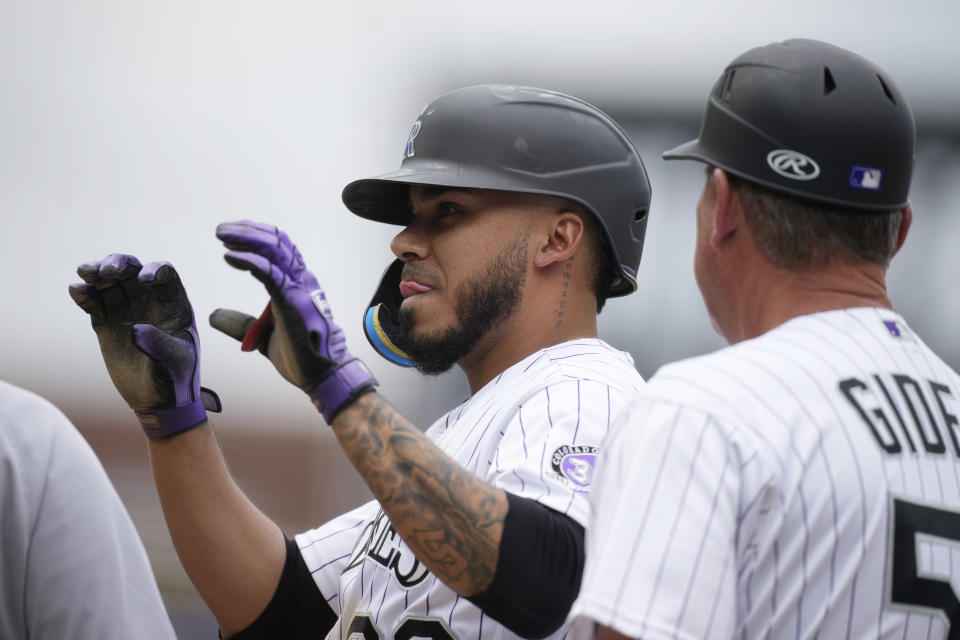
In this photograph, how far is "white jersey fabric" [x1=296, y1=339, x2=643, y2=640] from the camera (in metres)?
1.61

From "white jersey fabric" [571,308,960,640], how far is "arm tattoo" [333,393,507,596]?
247mm

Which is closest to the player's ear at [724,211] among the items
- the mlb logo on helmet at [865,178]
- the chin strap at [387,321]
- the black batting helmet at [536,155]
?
the mlb logo on helmet at [865,178]

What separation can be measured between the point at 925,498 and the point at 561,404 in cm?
66

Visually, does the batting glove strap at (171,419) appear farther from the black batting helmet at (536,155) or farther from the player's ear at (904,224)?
the player's ear at (904,224)

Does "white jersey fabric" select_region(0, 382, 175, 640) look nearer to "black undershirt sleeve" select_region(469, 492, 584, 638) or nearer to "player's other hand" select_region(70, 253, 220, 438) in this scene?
"black undershirt sleeve" select_region(469, 492, 584, 638)

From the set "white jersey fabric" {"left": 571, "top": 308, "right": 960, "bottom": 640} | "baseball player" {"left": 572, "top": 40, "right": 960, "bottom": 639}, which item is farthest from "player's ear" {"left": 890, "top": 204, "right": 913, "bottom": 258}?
"white jersey fabric" {"left": 571, "top": 308, "right": 960, "bottom": 640}

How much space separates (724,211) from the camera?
1.40 m

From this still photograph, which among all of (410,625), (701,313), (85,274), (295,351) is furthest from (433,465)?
(701,313)

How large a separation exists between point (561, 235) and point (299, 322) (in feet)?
2.32

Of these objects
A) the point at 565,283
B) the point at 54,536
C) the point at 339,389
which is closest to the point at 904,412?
the point at 339,389

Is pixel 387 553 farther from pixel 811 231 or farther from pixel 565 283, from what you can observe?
pixel 811 231

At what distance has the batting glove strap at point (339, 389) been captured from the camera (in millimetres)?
1520

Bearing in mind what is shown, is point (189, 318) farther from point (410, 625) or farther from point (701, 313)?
point (701, 313)

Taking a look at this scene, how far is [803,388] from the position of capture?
4.01ft
